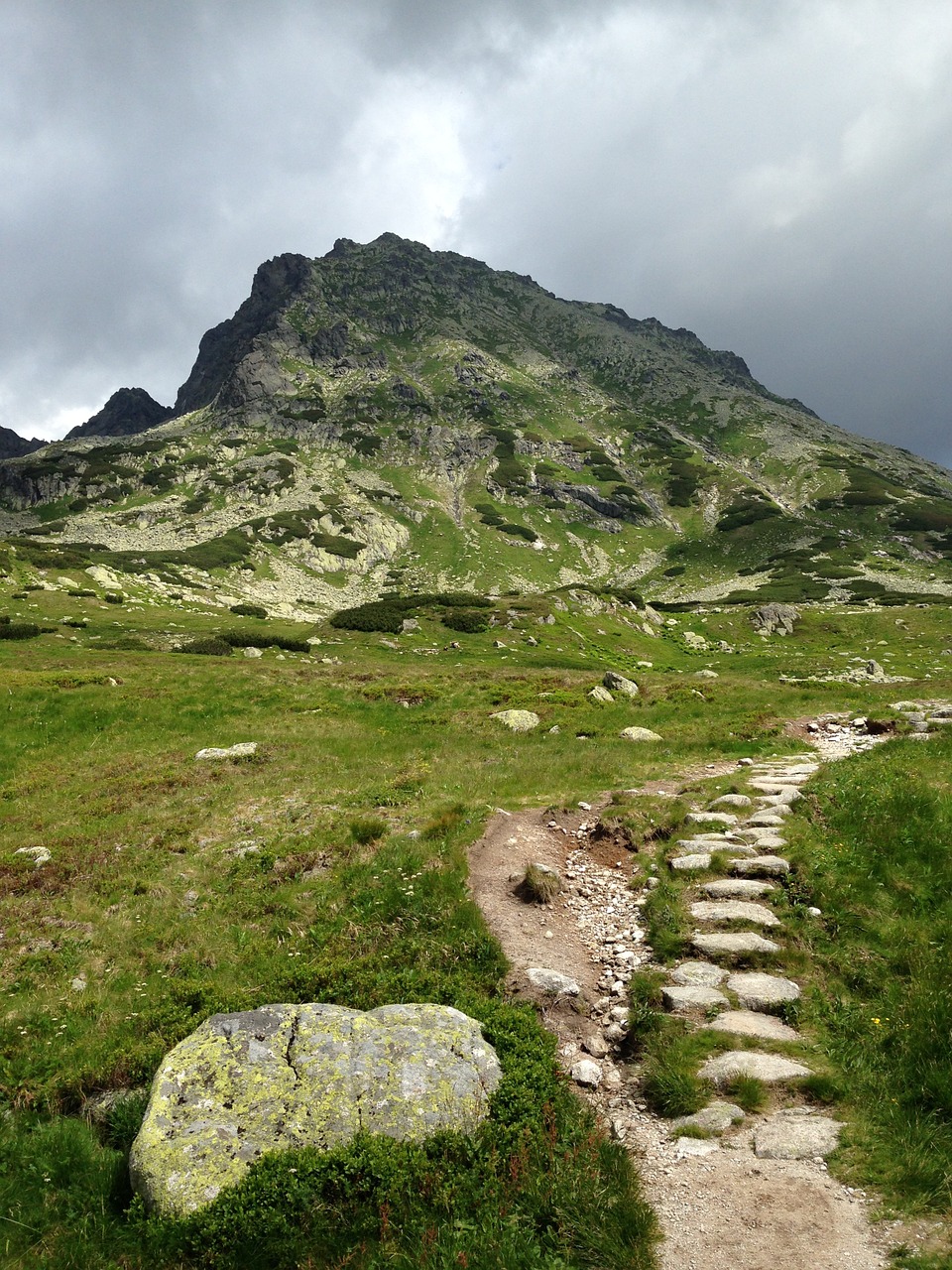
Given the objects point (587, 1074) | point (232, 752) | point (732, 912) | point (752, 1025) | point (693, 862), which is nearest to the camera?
point (587, 1074)

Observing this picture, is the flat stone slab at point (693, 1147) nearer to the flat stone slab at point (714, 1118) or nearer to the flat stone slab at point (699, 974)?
the flat stone slab at point (714, 1118)

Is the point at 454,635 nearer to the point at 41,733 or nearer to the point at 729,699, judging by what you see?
the point at 729,699

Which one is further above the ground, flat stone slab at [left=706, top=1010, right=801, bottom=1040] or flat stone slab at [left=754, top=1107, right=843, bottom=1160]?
flat stone slab at [left=754, top=1107, right=843, bottom=1160]

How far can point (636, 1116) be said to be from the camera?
6.40 m

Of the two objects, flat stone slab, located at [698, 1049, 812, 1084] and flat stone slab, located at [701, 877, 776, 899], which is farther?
flat stone slab, located at [701, 877, 776, 899]

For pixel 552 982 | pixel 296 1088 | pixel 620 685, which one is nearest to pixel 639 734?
pixel 620 685

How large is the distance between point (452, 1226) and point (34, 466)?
206 metres

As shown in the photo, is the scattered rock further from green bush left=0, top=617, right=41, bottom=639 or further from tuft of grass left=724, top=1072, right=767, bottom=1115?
green bush left=0, top=617, right=41, bottom=639

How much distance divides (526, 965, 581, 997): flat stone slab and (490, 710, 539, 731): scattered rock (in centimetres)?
1664

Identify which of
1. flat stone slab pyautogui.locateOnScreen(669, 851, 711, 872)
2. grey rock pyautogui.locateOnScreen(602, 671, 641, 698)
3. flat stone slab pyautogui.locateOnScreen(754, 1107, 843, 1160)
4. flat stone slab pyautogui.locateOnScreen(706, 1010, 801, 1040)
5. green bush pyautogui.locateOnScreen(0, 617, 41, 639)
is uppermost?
green bush pyautogui.locateOnScreen(0, 617, 41, 639)

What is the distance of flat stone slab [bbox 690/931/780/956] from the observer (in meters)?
8.79

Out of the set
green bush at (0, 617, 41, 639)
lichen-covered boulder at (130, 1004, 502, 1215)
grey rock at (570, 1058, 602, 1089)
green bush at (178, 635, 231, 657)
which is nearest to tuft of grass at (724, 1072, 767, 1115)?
grey rock at (570, 1058, 602, 1089)

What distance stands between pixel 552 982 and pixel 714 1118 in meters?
2.83

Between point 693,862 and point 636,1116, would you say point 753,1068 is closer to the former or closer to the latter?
point 636,1116
